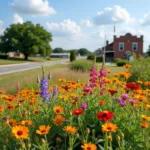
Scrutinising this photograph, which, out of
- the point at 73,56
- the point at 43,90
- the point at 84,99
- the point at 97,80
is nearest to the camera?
the point at 84,99

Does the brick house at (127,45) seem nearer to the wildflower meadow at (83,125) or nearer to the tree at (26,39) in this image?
the tree at (26,39)

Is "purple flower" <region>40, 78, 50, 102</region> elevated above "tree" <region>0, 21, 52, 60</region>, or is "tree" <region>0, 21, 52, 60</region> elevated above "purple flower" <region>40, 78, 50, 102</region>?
"tree" <region>0, 21, 52, 60</region>

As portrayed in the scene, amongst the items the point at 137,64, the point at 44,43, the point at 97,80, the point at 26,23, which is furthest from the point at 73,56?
the point at 97,80

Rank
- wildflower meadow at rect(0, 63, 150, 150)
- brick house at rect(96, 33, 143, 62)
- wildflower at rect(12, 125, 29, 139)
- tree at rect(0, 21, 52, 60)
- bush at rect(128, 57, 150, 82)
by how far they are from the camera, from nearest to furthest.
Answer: wildflower at rect(12, 125, 29, 139), wildflower meadow at rect(0, 63, 150, 150), bush at rect(128, 57, 150, 82), brick house at rect(96, 33, 143, 62), tree at rect(0, 21, 52, 60)

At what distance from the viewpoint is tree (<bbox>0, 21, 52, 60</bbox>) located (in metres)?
61.7

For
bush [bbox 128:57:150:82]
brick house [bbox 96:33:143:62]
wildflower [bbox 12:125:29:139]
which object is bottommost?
bush [bbox 128:57:150:82]

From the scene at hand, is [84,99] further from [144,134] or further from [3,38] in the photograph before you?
[3,38]

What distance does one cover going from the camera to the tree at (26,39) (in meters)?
61.7

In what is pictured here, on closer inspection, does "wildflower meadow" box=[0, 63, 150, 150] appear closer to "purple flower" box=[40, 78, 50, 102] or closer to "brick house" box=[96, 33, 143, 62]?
"purple flower" box=[40, 78, 50, 102]

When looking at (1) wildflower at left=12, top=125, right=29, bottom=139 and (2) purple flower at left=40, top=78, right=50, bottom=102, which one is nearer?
(1) wildflower at left=12, top=125, right=29, bottom=139

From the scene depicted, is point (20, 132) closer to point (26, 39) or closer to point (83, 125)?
point (83, 125)

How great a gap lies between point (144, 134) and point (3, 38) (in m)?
65.9

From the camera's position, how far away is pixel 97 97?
3.49m

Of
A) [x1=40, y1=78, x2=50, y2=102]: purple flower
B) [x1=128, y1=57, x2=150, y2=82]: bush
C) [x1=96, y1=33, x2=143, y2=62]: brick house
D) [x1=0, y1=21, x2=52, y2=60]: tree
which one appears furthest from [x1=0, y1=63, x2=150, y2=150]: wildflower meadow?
[x1=0, y1=21, x2=52, y2=60]: tree
